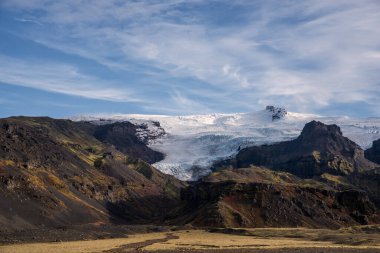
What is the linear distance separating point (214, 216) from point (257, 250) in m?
76.8

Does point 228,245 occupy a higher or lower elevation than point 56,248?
Answer: lower

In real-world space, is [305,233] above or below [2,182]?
below

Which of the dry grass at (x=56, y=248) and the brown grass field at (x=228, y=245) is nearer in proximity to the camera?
the dry grass at (x=56, y=248)

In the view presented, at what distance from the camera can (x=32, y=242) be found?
118625 millimetres

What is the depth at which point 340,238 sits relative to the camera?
140875mm

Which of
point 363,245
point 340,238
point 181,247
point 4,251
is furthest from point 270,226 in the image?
point 4,251

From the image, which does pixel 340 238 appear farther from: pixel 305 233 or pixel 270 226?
pixel 270 226

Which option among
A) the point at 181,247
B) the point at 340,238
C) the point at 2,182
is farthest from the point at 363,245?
the point at 2,182

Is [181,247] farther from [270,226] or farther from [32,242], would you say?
[270,226]

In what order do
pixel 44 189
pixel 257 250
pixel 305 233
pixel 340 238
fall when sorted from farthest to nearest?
pixel 44 189, pixel 305 233, pixel 340 238, pixel 257 250

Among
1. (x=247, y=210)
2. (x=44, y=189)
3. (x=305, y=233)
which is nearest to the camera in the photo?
(x=305, y=233)

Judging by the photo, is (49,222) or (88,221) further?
(88,221)

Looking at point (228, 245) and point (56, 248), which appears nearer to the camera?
point (56, 248)

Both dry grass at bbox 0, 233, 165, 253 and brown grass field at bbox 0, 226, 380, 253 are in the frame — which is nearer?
dry grass at bbox 0, 233, 165, 253
